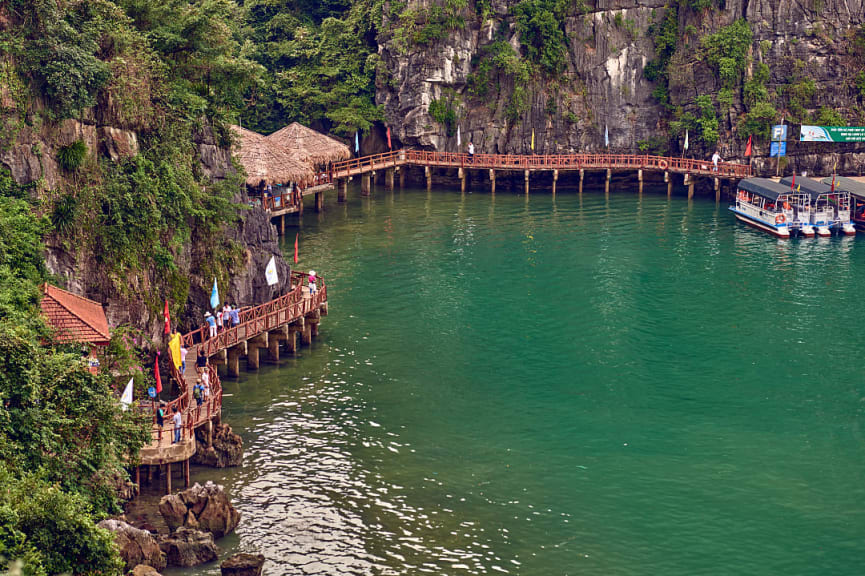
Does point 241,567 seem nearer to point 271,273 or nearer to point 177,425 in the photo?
point 177,425

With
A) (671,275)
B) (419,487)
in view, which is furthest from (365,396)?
(671,275)

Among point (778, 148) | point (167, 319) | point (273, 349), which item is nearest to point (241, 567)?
point (167, 319)

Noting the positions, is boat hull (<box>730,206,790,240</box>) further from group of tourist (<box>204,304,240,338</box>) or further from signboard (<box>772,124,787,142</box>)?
group of tourist (<box>204,304,240,338</box>)

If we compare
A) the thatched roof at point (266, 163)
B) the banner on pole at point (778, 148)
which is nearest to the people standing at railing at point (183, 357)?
the thatched roof at point (266, 163)

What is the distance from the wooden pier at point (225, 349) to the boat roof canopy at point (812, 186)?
3579 centimetres

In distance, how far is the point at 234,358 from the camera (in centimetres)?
4591

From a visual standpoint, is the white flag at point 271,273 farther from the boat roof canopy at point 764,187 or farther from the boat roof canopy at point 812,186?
the boat roof canopy at point 812,186

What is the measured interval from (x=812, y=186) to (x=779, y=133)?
33.4 feet

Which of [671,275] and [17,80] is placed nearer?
[17,80]

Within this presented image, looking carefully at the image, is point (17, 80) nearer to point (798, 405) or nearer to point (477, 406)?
point (477, 406)

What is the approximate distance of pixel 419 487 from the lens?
36250 millimetres

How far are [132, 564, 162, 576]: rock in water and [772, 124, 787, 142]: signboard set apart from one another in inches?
2631

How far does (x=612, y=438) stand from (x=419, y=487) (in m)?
8.09

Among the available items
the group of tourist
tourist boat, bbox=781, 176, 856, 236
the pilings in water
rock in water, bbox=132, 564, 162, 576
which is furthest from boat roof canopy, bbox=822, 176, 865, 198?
rock in water, bbox=132, 564, 162, 576
